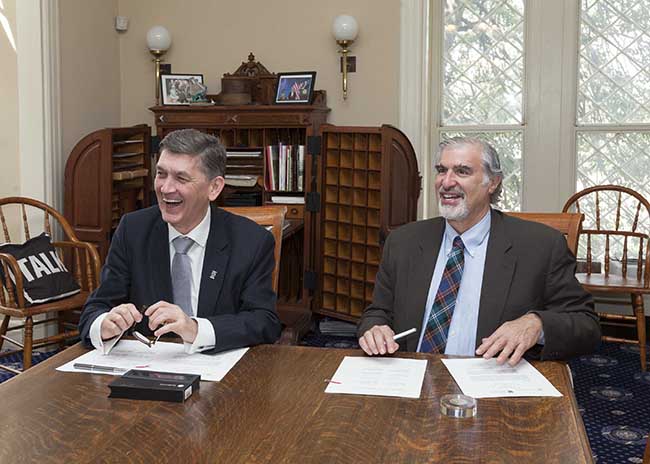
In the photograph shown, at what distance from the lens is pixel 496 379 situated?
1966mm

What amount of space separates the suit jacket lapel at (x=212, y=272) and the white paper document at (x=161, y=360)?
7.3 inches

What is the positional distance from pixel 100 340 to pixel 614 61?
3926 mm

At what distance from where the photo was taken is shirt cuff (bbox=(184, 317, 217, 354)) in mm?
2137

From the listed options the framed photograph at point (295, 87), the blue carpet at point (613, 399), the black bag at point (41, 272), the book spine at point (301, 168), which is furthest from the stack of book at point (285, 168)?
the black bag at point (41, 272)

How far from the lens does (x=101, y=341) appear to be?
217 cm

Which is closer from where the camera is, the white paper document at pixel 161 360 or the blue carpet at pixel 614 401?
the white paper document at pixel 161 360

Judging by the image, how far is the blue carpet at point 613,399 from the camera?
3.32 metres

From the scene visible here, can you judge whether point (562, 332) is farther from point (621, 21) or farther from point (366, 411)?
point (621, 21)

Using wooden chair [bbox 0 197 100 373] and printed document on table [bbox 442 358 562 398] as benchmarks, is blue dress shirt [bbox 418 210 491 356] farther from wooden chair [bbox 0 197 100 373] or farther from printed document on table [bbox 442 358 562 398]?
wooden chair [bbox 0 197 100 373]

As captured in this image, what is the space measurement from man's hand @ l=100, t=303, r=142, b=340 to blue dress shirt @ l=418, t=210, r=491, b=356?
32.4 inches

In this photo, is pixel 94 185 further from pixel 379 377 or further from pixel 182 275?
pixel 379 377

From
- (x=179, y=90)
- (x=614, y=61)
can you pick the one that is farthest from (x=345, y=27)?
(x=614, y=61)

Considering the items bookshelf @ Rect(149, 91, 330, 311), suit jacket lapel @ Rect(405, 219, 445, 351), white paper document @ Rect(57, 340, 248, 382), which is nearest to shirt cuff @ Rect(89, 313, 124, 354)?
white paper document @ Rect(57, 340, 248, 382)

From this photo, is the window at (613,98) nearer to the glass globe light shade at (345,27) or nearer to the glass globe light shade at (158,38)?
the glass globe light shade at (345,27)
